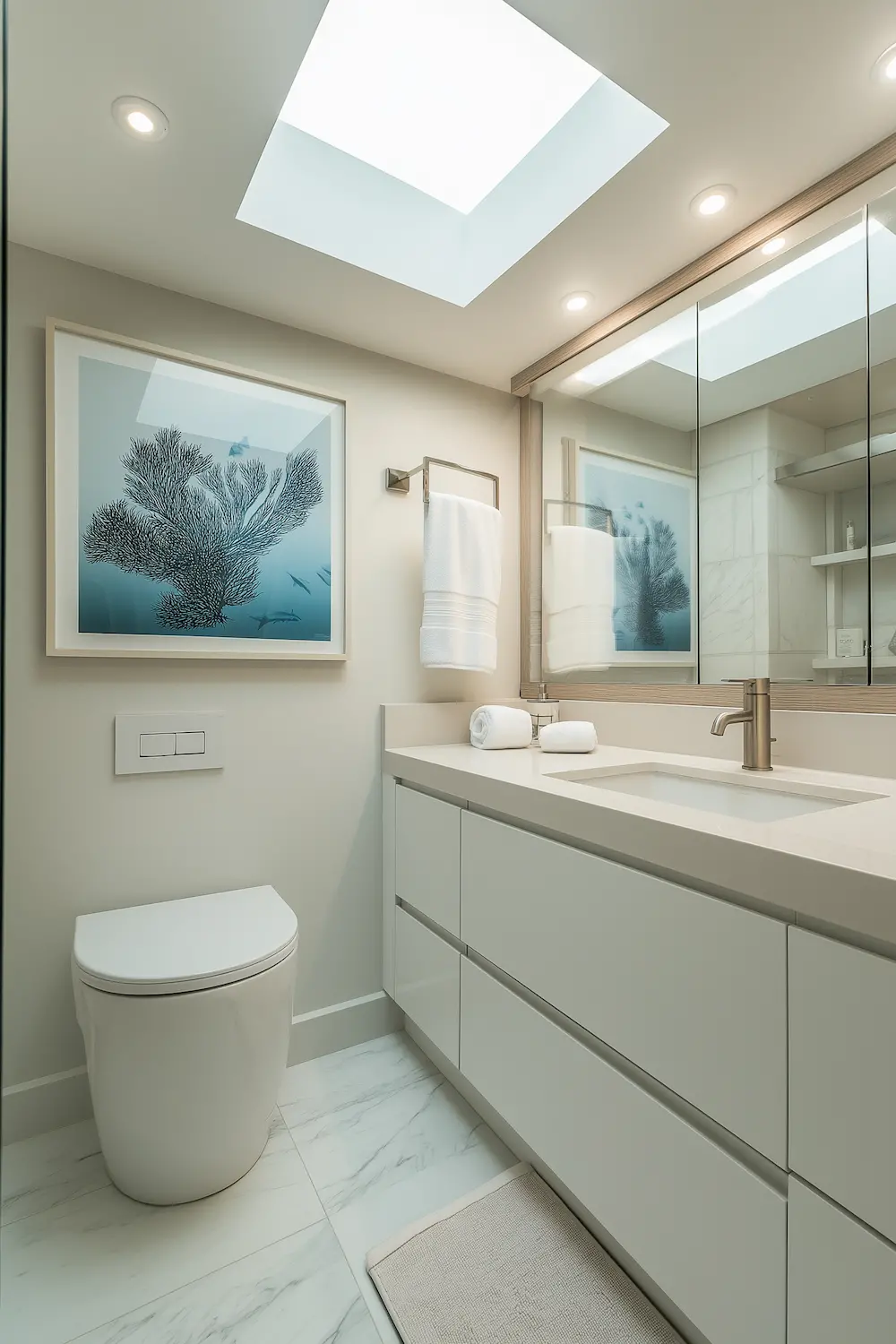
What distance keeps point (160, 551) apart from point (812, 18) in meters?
1.54

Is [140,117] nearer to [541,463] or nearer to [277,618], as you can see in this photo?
[277,618]

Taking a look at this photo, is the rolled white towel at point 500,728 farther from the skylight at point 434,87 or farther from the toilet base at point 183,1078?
the skylight at point 434,87

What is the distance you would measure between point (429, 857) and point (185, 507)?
3.40 ft

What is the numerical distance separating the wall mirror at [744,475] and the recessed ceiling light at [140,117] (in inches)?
44.6

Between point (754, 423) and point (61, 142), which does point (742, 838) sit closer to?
point (754, 423)

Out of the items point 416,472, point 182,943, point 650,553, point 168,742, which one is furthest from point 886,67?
point 182,943

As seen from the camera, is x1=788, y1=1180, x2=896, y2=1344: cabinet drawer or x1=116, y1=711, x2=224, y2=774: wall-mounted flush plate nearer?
x1=788, y1=1180, x2=896, y2=1344: cabinet drawer

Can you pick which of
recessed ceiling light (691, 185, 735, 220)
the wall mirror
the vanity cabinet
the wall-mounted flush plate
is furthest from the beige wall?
recessed ceiling light (691, 185, 735, 220)

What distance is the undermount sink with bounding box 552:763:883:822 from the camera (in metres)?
1.29

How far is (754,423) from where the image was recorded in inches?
61.0

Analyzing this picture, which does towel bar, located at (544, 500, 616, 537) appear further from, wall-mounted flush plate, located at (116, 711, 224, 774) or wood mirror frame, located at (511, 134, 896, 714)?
wall-mounted flush plate, located at (116, 711, 224, 774)

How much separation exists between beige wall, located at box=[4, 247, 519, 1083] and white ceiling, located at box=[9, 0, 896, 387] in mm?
142

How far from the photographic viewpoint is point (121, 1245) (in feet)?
4.12

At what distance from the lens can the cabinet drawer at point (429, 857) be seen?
1.57 meters
